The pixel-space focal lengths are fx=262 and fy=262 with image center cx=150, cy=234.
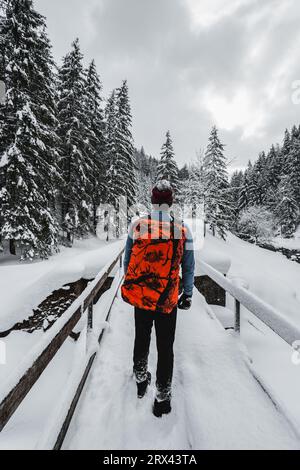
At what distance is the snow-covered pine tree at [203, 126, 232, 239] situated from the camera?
1232 inches

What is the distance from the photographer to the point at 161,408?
271 centimetres

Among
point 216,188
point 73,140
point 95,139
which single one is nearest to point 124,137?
point 95,139

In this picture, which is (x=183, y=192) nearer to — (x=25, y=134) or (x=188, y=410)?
(x=25, y=134)

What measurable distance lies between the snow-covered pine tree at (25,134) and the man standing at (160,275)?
14020mm

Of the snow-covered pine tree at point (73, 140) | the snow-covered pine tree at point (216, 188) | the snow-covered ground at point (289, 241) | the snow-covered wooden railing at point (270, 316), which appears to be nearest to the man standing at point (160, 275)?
the snow-covered wooden railing at point (270, 316)

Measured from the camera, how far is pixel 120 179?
30.3 metres

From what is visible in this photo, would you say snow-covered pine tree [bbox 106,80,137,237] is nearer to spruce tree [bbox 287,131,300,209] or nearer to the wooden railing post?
the wooden railing post

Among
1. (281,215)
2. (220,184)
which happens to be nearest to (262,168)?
(281,215)

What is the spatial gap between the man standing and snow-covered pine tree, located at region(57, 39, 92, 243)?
65.5 feet

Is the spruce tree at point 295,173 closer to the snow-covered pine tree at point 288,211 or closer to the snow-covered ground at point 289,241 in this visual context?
the snow-covered pine tree at point 288,211

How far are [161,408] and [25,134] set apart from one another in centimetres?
1677
